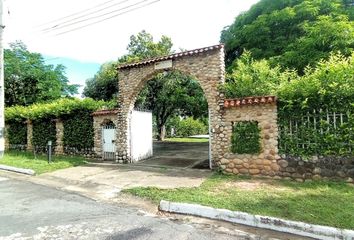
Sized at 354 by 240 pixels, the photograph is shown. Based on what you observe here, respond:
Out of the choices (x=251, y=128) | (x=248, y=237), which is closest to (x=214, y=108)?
(x=251, y=128)

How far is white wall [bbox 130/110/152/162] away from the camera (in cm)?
1302

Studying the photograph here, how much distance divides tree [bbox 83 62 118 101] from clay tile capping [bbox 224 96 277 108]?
15.7 metres

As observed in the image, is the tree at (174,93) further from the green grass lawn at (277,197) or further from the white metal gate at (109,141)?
the green grass lawn at (277,197)

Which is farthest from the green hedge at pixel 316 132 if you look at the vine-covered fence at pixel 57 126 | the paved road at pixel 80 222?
the vine-covered fence at pixel 57 126

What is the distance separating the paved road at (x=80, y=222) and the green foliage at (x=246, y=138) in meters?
4.75

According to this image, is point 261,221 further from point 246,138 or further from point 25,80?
point 25,80

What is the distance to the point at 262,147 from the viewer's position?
9.09 metres

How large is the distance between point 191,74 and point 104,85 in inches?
600

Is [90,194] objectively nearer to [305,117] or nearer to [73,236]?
[73,236]

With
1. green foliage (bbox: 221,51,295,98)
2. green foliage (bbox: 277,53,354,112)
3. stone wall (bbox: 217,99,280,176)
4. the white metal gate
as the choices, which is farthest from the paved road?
the white metal gate

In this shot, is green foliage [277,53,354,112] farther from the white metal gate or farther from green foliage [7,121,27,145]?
green foliage [7,121,27,145]

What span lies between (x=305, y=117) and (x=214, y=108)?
320 centimetres

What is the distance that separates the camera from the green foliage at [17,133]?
60.3 ft

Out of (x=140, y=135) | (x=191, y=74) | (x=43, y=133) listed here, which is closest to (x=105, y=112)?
(x=140, y=135)
